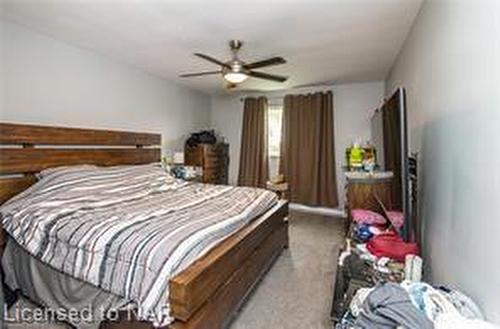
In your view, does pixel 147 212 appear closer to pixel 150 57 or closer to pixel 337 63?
pixel 150 57

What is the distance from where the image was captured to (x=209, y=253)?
1.79 metres

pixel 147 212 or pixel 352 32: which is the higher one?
pixel 352 32

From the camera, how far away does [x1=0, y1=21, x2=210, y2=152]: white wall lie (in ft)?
8.72

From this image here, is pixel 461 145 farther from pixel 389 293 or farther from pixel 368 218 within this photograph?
pixel 368 218

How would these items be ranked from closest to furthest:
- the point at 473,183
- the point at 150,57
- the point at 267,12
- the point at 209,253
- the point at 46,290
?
the point at 473,183 → the point at 209,253 → the point at 46,290 → the point at 267,12 → the point at 150,57

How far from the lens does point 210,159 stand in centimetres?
530

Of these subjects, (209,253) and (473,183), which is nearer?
(473,183)

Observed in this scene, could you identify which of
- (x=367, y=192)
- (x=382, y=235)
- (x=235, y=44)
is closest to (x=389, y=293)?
(x=382, y=235)

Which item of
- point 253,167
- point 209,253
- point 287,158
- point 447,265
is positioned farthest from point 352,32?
point 253,167

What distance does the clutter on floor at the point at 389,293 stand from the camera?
1.03m

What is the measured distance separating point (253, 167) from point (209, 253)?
3935 millimetres

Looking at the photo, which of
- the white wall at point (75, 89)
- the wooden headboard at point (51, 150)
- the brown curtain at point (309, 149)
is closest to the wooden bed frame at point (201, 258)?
the wooden headboard at point (51, 150)

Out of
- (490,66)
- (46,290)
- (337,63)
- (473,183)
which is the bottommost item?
(46,290)

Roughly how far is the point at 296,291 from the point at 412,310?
5.10 feet
